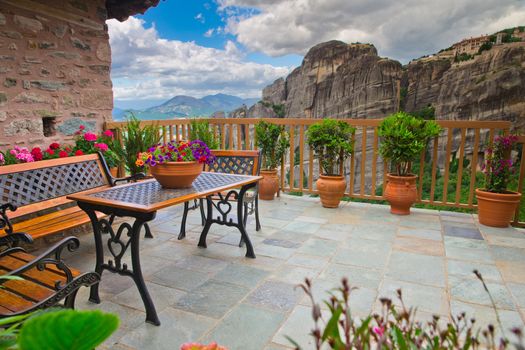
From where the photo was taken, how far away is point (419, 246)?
298 centimetres

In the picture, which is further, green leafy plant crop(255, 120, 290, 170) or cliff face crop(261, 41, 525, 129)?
cliff face crop(261, 41, 525, 129)

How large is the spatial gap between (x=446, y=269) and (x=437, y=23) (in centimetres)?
2858

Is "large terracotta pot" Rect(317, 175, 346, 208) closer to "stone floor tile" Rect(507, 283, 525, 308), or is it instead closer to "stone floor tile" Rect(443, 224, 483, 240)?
"stone floor tile" Rect(443, 224, 483, 240)

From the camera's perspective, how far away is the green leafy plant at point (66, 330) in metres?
Result: 0.33

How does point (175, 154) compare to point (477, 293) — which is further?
point (175, 154)

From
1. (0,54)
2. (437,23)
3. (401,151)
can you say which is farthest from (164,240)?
(437,23)

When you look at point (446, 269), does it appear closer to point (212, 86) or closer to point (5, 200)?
point (5, 200)

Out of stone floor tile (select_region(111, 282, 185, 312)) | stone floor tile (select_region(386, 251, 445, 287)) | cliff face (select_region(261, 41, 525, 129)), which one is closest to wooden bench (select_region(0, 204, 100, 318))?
stone floor tile (select_region(111, 282, 185, 312))

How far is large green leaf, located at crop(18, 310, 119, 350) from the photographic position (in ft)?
1.08

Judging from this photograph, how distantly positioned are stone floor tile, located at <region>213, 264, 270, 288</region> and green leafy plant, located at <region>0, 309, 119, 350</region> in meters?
2.00

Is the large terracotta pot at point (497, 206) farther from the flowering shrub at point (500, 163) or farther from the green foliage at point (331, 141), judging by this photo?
the green foliage at point (331, 141)

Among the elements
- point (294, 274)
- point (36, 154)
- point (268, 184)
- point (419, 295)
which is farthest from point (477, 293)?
point (36, 154)

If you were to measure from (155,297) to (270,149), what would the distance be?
9.05 ft

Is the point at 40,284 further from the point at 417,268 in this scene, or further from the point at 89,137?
the point at 89,137
